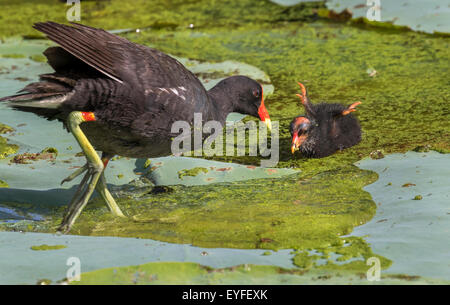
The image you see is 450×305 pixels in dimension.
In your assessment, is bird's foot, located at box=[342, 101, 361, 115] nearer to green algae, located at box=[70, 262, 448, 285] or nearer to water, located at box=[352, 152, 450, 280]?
water, located at box=[352, 152, 450, 280]

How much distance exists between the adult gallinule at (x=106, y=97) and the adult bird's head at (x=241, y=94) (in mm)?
512

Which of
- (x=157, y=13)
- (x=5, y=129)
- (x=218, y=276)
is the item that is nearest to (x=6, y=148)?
(x=5, y=129)

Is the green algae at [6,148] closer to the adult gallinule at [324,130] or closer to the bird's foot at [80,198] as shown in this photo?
the bird's foot at [80,198]

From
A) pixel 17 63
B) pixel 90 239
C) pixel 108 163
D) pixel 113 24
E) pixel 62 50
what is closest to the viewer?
pixel 90 239

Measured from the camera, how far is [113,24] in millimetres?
7074

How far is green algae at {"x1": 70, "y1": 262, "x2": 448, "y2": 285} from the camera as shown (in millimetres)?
2307

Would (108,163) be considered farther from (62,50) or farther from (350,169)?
(350,169)

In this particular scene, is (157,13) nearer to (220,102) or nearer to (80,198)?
(220,102)

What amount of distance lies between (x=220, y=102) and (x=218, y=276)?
1.80 metres

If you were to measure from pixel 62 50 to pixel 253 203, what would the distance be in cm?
119

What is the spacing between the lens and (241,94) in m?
4.16

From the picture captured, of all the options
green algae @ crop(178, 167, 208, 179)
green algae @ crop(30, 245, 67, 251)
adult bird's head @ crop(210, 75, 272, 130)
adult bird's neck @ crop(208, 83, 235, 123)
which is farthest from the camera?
adult bird's head @ crop(210, 75, 272, 130)

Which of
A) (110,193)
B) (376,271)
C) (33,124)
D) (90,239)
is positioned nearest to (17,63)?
(33,124)

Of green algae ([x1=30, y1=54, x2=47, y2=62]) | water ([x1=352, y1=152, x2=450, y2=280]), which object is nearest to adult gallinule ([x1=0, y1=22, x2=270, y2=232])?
water ([x1=352, y1=152, x2=450, y2=280])
